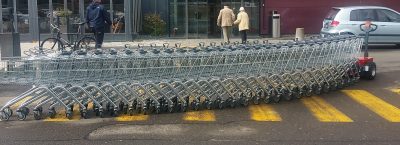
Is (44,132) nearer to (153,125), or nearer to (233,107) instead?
(153,125)

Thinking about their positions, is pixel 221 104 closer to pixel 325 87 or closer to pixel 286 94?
pixel 286 94

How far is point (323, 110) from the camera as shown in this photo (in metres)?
9.00

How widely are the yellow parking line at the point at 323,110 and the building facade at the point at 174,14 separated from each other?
46.0 ft

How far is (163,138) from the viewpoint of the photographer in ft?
23.2

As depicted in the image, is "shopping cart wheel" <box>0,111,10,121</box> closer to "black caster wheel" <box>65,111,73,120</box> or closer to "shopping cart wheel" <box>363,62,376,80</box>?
"black caster wheel" <box>65,111,73,120</box>

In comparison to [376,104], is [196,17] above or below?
above

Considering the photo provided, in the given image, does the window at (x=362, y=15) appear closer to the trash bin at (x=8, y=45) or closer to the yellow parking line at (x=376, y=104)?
the yellow parking line at (x=376, y=104)

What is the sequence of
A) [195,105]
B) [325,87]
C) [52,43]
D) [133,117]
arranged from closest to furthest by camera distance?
[133,117], [195,105], [325,87], [52,43]

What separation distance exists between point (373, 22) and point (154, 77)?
12689mm

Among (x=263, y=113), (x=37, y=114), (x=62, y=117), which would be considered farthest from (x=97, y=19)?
(x=263, y=113)

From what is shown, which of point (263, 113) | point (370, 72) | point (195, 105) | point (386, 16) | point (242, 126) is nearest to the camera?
A: point (242, 126)

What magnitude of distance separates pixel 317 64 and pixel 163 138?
13.4 feet

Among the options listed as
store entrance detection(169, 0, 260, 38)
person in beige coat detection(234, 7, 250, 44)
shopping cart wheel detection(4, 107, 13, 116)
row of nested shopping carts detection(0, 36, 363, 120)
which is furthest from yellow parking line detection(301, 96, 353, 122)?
store entrance detection(169, 0, 260, 38)

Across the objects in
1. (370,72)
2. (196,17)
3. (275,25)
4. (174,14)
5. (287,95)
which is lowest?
(287,95)
